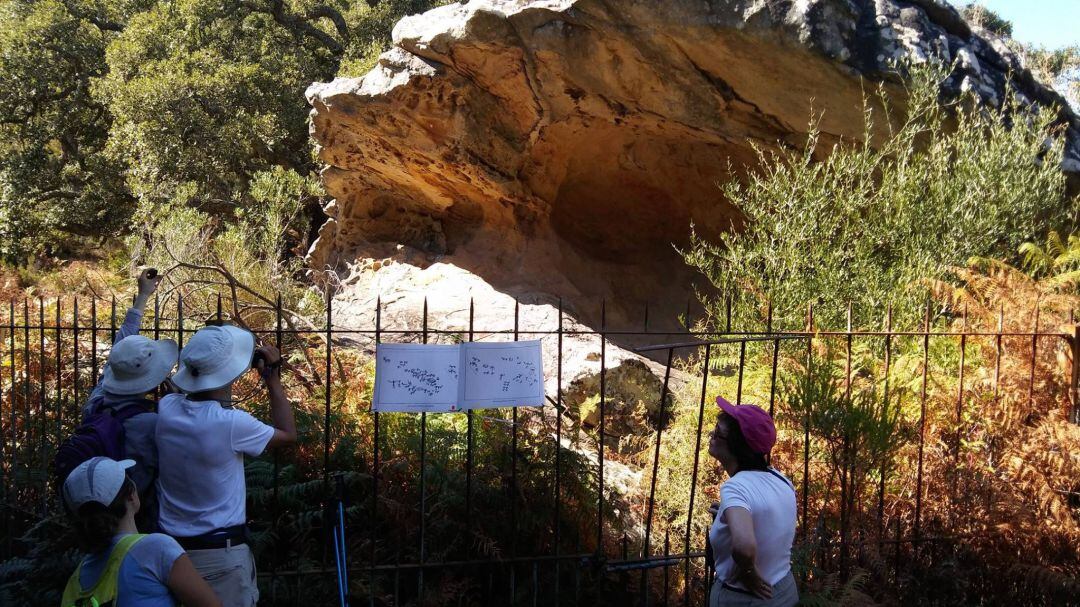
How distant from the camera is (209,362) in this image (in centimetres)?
291

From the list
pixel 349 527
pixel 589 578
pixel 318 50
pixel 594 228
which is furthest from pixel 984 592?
pixel 318 50

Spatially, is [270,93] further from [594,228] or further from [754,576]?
[754,576]

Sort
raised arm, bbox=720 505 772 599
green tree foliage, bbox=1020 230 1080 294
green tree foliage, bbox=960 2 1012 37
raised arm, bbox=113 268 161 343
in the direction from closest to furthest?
raised arm, bbox=720 505 772 599, raised arm, bbox=113 268 161 343, green tree foliage, bbox=1020 230 1080 294, green tree foliage, bbox=960 2 1012 37

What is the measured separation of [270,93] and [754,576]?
1507cm

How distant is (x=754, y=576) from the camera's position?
273 cm

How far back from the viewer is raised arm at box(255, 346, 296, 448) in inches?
119

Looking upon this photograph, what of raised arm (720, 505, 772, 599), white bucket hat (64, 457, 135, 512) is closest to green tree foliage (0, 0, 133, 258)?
white bucket hat (64, 457, 135, 512)

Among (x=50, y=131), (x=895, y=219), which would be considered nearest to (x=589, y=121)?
(x=895, y=219)

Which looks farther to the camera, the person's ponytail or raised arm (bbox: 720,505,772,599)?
raised arm (bbox: 720,505,772,599)

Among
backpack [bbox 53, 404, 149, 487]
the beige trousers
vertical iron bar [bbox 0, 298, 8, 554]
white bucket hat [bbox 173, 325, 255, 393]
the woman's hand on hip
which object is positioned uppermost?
white bucket hat [bbox 173, 325, 255, 393]

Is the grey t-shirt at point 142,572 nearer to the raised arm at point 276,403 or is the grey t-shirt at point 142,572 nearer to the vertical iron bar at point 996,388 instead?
the raised arm at point 276,403

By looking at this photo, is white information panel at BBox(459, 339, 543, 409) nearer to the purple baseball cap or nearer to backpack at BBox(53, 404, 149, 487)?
the purple baseball cap

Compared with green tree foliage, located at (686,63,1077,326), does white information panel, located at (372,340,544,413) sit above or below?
below

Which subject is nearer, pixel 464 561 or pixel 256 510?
pixel 464 561
